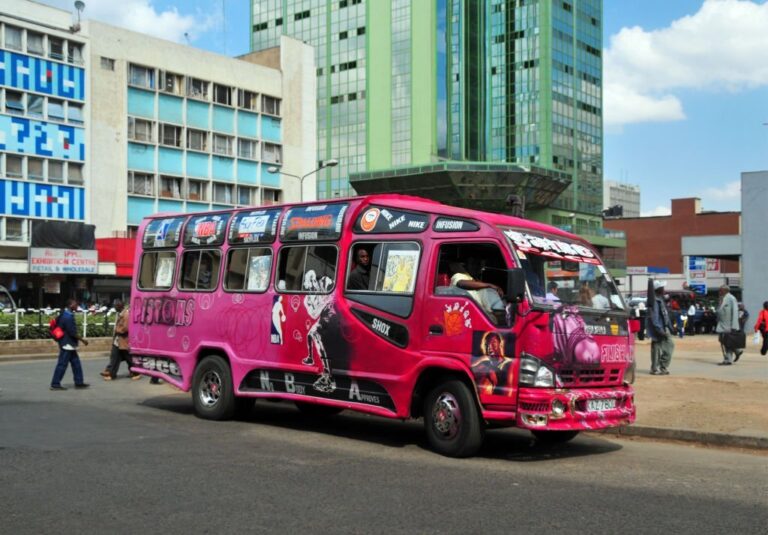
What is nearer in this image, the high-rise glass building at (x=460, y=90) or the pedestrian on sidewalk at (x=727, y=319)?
the pedestrian on sidewalk at (x=727, y=319)

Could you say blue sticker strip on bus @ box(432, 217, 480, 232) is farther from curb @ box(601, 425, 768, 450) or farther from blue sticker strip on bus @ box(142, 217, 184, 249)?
blue sticker strip on bus @ box(142, 217, 184, 249)

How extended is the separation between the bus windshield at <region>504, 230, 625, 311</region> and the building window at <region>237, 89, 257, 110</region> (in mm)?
66268

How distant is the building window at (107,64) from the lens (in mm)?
63003

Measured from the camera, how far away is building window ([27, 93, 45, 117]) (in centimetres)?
5822

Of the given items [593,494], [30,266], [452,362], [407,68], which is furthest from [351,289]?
[407,68]

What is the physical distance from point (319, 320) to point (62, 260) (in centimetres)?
5036

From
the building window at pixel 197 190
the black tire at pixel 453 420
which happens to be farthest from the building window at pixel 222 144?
the black tire at pixel 453 420

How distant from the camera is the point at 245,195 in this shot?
242 ft

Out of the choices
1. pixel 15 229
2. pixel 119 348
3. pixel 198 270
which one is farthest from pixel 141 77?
pixel 198 270

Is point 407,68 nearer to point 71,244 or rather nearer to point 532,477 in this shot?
point 71,244

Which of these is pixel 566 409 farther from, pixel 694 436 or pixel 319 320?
pixel 319 320

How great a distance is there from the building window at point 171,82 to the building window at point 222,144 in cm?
501

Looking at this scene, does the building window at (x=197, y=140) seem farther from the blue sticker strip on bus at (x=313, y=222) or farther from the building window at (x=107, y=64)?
the blue sticker strip on bus at (x=313, y=222)

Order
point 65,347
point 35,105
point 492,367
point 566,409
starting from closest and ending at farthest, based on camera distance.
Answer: point 566,409
point 492,367
point 65,347
point 35,105
